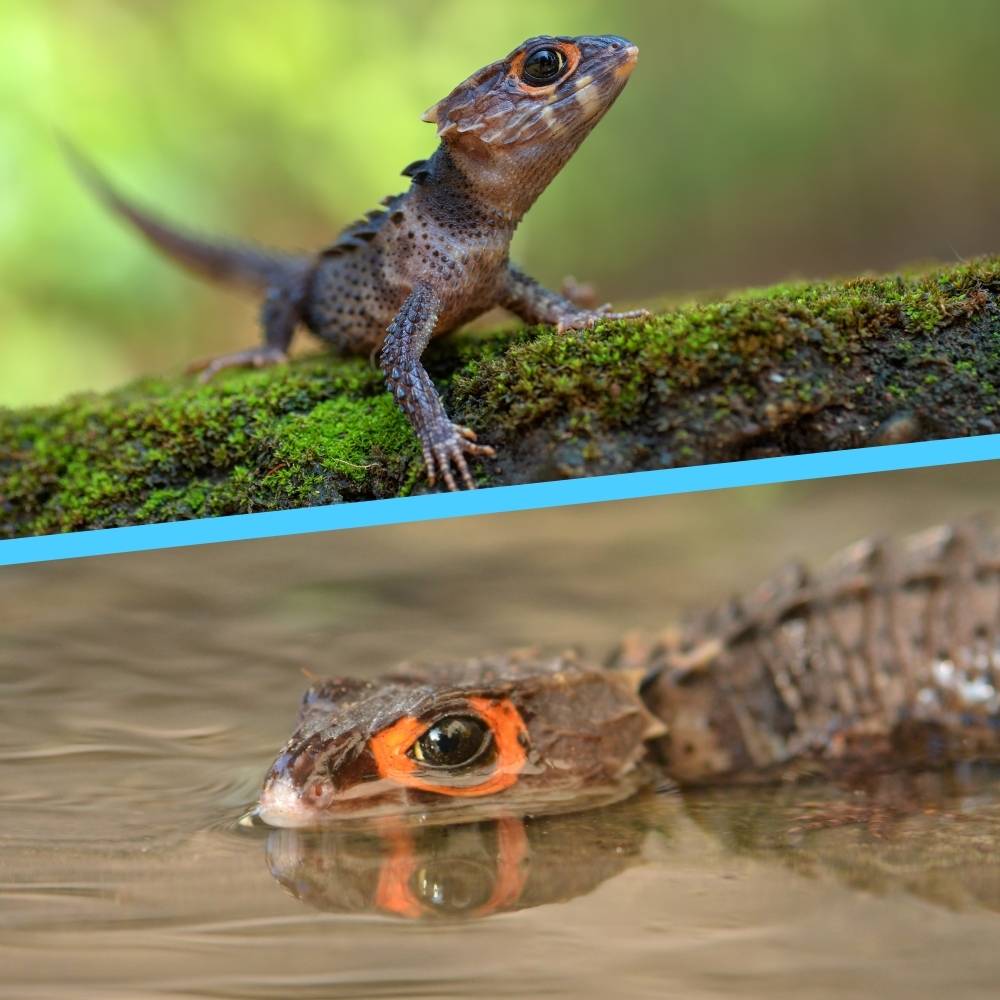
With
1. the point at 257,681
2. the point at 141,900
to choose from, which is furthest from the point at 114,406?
the point at 141,900

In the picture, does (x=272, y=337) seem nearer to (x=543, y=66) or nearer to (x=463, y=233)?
(x=463, y=233)

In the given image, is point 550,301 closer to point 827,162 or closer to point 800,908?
point 827,162

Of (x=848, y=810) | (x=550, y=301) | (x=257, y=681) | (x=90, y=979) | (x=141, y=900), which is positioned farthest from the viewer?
(x=257, y=681)

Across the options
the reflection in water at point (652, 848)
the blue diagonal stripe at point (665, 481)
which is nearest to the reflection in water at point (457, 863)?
the reflection in water at point (652, 848)

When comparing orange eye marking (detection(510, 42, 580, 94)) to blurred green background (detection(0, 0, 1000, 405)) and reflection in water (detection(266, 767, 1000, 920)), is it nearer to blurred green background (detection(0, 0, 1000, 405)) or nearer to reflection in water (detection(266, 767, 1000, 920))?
blurred green background (detection(0, 0, 1000, 405))

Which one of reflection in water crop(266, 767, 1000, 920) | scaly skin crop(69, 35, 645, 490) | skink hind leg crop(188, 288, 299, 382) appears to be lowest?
reflection in water crop(266, 767, 1000, 920)

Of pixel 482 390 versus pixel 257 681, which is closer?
pixel 482 390

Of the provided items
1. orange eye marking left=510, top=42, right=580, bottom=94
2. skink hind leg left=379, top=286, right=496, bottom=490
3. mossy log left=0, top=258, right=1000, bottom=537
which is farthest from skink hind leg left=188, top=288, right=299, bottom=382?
orange eye marking left=510, top=42, right=580, bottom=94
